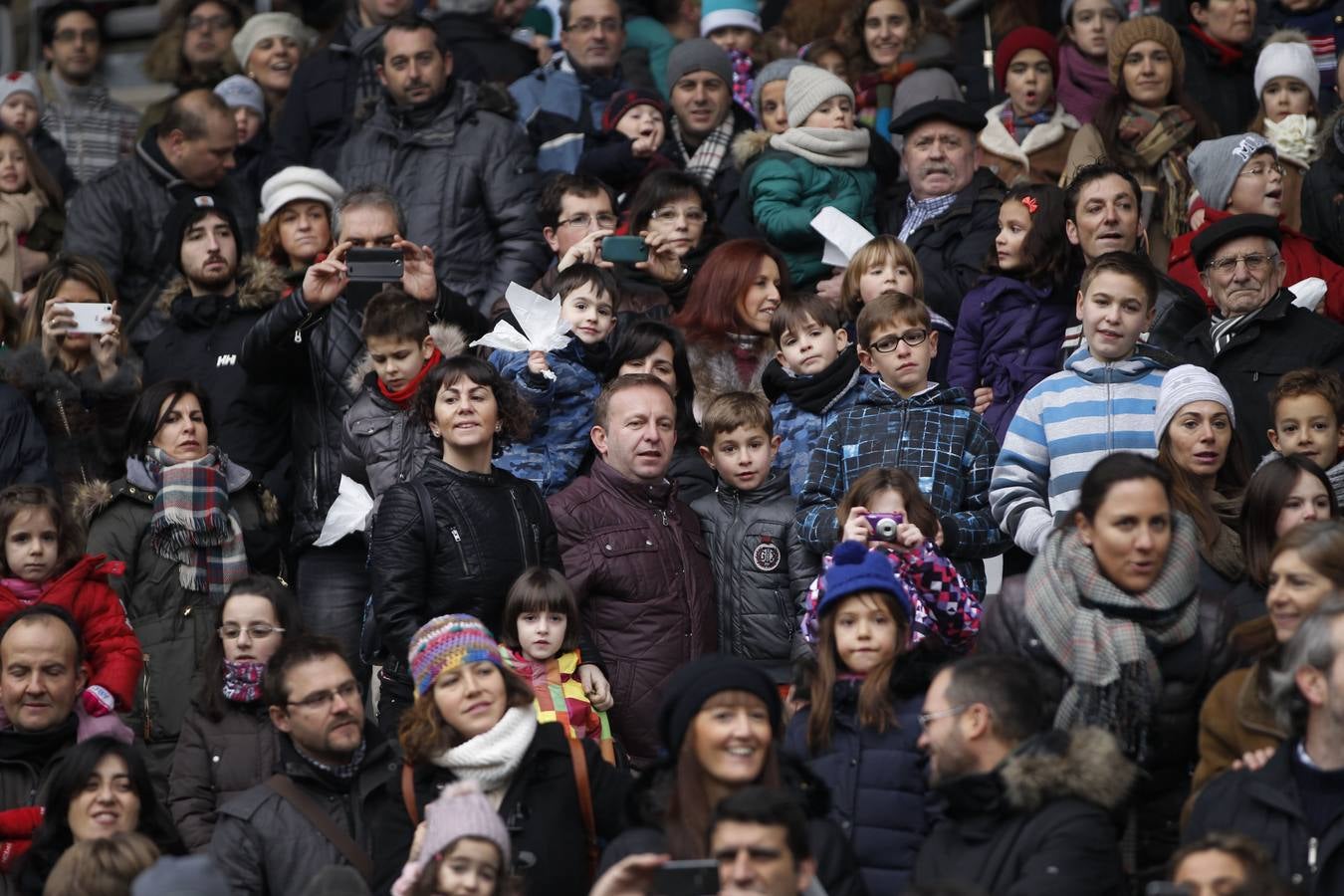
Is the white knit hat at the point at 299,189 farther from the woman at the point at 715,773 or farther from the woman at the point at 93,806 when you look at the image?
the woman at the point at 715,773

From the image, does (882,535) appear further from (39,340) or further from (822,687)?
(39,340)

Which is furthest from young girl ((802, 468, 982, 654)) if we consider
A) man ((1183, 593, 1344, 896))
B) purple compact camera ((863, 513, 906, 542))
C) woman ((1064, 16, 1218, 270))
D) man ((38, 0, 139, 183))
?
man ((38, 0, 139, 183))

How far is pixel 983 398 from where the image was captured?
9547 mm

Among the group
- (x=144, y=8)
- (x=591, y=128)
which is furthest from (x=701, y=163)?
(x=144, y=8)

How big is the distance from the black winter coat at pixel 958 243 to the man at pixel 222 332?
278 cm

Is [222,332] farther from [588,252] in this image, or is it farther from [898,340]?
[898,340]

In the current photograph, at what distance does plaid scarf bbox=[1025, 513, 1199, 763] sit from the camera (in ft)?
22.1

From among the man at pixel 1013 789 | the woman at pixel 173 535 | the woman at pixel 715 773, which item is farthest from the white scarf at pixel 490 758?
the woman at pixel 173 535

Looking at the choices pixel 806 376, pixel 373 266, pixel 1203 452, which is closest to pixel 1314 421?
pixel 1203 452

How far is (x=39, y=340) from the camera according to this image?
10.2 m

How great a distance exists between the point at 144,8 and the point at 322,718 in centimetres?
932

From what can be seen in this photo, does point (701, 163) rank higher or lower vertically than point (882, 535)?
higher

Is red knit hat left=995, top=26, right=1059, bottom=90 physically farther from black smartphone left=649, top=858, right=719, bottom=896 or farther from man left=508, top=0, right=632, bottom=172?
black smartphone left=649, top=858, right=719, bottom=896

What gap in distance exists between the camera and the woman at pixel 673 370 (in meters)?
9.23
